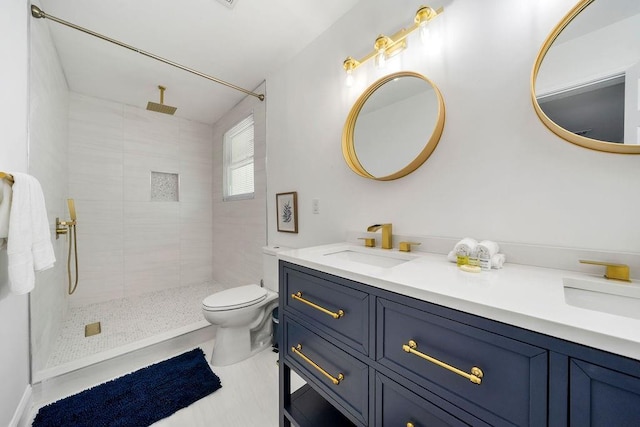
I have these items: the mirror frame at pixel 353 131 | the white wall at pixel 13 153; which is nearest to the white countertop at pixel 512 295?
the mirror frame at pixel 353 131

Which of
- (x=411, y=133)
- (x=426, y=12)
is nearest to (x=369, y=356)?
(x=411, y=133)

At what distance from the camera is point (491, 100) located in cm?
96

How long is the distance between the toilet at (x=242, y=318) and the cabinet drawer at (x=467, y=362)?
1.26 metres

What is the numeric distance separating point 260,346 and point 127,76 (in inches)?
112

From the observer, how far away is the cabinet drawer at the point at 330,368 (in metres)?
0.78

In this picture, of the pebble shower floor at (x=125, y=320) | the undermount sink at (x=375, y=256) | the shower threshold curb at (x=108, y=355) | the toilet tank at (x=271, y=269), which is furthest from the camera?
the toilet tank at (x=271, y=269)

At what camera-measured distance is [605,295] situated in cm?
65

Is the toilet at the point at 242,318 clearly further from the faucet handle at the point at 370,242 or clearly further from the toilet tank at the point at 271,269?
the faucet handle at the point at 370,242

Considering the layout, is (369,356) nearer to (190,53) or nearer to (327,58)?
(327,58)

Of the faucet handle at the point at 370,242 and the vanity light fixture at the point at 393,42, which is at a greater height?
the vanity light fixture at the point at 393,42

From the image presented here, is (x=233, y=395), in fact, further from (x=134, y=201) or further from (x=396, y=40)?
(x=134, y=201)

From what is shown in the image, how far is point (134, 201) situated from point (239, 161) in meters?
1.39

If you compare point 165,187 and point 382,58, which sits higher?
point 382,58

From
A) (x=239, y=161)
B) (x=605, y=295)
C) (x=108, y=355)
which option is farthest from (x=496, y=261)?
(x=239, y=161)
